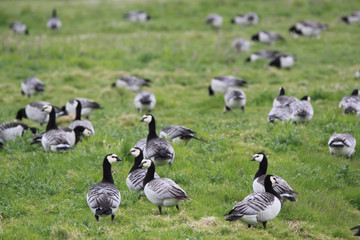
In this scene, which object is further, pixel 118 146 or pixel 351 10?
pixel 351 10

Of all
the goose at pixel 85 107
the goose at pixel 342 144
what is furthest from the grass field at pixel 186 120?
the goose at pixel 85 107

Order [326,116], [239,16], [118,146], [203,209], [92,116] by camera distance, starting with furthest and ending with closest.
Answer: [239,16]
[92,116]
[326,116]
[118,146]
[203,209]

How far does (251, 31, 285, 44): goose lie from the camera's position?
24.7m

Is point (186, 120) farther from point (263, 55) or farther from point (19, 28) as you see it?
point (19, 28)

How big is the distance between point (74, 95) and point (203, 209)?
11.2m

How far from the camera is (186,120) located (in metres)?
14.4

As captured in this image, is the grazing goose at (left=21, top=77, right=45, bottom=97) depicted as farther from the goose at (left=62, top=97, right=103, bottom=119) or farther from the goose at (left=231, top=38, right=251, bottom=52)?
the goose at (left=231, top=38, right=251, bottom=52)

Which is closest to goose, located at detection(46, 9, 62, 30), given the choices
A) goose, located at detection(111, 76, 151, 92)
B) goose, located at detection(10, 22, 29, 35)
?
goose, located at detection(10, 22, 29, 35)

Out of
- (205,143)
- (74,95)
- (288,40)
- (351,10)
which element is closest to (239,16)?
(288,40)

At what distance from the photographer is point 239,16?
94.8 ft

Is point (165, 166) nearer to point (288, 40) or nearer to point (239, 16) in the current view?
point (288, 40)

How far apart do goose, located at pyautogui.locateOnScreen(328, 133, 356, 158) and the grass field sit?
21 centimetres

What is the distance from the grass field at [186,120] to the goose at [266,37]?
710 millimetres

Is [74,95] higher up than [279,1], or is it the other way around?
[279,1]
